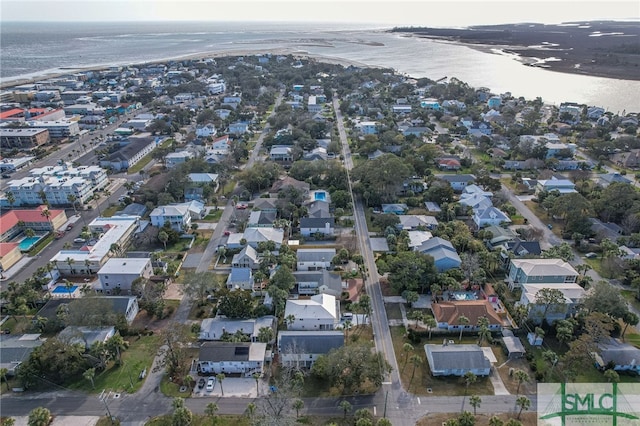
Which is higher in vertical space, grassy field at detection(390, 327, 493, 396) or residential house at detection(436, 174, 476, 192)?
residential house at detection(436, 174, 476, 192)

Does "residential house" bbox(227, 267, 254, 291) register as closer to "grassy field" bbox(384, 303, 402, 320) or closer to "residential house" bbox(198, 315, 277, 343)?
"residential house" bbox(198, 315, 277, 343)

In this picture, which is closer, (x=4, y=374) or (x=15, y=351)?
(x=4, y=374)

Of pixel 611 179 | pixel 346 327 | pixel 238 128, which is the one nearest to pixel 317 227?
pixel 346 327

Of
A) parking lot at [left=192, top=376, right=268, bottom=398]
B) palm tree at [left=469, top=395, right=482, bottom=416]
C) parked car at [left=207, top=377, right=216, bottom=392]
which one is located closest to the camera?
palm tree at [left=469, top=395, right=482, bottom=416]

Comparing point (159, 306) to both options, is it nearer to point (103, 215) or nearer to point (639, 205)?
point (103, 215)

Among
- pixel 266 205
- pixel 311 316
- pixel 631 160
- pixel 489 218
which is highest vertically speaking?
pixel 631 160

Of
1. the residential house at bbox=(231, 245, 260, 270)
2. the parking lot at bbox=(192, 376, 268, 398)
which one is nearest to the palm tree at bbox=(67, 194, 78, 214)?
the residential house at bbox=(231, 245, 260, 270)

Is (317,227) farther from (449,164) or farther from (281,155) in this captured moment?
(449,164)

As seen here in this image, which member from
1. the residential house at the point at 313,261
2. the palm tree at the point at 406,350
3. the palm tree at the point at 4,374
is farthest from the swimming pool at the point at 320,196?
the palm tree at the point at 4,374
